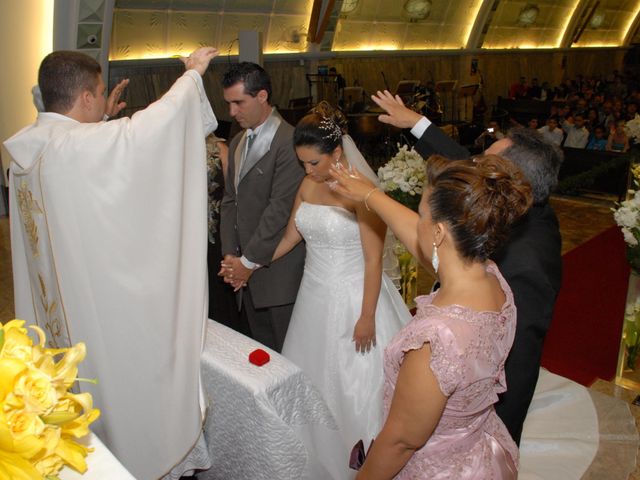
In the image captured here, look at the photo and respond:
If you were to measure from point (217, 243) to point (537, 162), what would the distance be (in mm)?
2397

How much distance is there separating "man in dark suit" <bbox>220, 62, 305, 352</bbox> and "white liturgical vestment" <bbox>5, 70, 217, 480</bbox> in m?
1.20

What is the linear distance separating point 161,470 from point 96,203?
1.03 metres

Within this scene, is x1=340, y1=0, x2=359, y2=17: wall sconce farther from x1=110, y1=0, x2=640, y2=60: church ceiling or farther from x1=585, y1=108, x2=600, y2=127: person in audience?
x1=585, y1=108, x2=600, y2=127: person in audience

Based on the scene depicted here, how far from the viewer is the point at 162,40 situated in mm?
12148

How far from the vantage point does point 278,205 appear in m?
3.38

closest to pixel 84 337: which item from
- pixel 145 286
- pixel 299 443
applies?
pixel 145 286

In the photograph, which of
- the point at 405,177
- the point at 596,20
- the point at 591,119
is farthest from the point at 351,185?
the point at 596,20

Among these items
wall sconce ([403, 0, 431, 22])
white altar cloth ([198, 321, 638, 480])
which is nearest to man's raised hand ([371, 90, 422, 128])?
white altar cloth ([198, 321, 638, 480])

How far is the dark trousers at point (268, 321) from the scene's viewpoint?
3664 mm

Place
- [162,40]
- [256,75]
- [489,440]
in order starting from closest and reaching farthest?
[489,440] < [256,75] < [162,40]

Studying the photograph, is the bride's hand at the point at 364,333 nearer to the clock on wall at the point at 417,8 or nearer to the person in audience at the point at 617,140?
the person in audience at the point at 617,140

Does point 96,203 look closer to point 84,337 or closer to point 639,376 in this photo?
point 84,337

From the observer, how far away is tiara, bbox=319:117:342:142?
2.81 meters

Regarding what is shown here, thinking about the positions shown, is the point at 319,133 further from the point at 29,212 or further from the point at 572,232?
the point at 572,232
